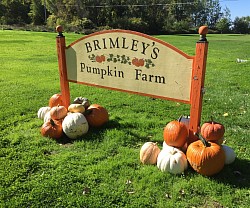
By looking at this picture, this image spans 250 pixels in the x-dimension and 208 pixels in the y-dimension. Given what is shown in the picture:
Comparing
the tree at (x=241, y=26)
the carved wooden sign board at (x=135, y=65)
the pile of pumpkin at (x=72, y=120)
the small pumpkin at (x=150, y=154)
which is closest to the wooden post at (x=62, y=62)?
the carved wooden sign board at (x=135, y=65)

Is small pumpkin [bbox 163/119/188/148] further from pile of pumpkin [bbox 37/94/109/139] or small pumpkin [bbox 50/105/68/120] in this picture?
small pumpkin [bbox 50/105/68/120]

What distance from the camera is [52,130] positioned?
490 cm

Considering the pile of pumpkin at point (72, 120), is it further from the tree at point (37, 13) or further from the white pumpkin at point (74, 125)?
the tree at point (37, 13)

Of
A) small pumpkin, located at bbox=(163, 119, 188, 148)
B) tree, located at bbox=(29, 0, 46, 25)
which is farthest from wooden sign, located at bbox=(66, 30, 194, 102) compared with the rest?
tree, located at bbox=(29, 0, 46, 25)

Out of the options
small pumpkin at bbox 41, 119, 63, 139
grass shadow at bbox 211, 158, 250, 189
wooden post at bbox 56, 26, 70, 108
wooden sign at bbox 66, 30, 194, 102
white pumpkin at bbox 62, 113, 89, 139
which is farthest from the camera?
wooden post at bbox 56, 26, 70, 108

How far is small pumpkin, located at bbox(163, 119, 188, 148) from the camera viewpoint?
4.00m

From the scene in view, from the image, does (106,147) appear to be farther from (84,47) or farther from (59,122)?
(84,47)

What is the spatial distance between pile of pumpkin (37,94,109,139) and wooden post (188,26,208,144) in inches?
68.5

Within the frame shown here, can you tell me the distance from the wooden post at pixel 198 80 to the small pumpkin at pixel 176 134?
138 mm

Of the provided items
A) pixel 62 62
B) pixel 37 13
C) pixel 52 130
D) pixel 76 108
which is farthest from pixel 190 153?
pixel 37 13

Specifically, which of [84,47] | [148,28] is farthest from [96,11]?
[84,47]

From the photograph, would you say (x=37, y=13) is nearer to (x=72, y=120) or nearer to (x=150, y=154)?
(x=72, y=120)

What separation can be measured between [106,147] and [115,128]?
0.66 m

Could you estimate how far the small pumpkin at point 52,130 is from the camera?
4.90 metres
